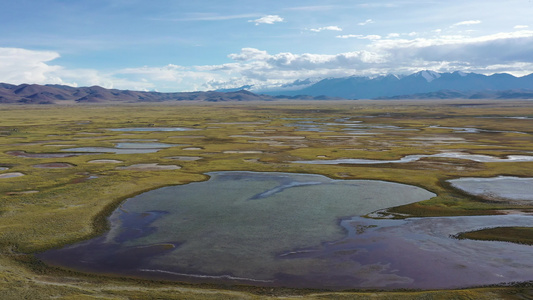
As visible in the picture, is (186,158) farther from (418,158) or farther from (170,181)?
(418,158)

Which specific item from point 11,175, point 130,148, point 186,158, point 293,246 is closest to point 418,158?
point 186,158

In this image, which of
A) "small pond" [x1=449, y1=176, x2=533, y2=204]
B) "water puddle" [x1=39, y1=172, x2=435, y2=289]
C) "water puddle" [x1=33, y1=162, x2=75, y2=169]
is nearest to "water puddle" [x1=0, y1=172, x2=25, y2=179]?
"water puddle" [x1=33, y1=162, x2=75, y2=169]

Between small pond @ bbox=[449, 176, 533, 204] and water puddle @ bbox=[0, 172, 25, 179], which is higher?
water puddle @ bbox=[0, 172, 25, 179]

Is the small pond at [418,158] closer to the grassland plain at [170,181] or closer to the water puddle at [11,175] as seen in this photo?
the grassland plain at [170,181]

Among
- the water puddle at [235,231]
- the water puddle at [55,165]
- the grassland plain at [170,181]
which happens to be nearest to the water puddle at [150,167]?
the grassland plain at [170,181]

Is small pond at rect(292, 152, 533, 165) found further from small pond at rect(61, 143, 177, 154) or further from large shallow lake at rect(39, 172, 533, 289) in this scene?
small pond at rect(61, 143, 177, 154)

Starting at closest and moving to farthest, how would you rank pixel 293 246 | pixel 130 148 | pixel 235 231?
pixel 293 246 < pixel 235 231 < pixel 130 148

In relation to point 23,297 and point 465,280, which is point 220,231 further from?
point 465,280

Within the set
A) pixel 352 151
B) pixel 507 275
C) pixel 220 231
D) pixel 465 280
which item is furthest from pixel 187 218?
pixel 352 151

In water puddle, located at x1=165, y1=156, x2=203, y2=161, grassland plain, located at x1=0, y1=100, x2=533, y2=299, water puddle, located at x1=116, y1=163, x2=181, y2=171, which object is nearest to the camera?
grassland plain, located at x1=0, y1=100, x2=533, y2=299
